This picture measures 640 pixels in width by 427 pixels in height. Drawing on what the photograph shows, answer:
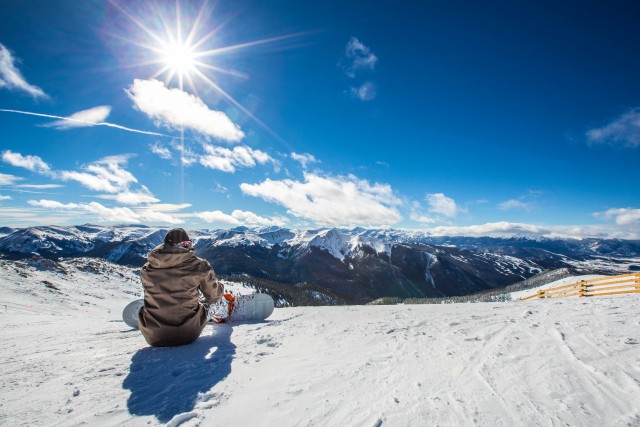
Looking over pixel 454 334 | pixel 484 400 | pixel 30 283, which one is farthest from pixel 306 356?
pixel 30 283

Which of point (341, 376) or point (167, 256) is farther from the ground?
point (167, 256)

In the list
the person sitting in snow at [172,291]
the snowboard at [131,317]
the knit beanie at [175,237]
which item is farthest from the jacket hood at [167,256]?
the snowboard at [131,317]

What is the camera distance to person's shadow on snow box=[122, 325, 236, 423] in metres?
3.43

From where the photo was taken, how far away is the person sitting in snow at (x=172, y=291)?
555 centimetres

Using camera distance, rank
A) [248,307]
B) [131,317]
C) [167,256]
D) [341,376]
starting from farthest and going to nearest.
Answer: [248,307] < [131,317] < [167,256] < [341,376]

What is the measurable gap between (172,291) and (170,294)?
0.06 meters

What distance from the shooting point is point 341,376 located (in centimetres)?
427

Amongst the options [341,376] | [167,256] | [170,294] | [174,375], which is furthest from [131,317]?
[341,376]

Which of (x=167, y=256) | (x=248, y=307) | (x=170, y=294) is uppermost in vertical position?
(x=167, y=256)

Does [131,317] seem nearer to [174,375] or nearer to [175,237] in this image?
[175,237]

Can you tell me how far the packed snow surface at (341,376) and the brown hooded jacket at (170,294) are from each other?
0.33 metres

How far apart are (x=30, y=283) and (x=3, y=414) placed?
42959 mm

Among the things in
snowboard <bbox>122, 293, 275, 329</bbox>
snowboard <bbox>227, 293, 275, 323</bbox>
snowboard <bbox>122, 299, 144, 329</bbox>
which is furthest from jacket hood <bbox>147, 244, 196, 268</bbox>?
snowboard <bbox>122, 299, 144, 329</bbox>

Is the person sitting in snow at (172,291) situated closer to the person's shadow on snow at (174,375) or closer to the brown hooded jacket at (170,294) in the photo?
the brown hooded jacket at (170,294)
